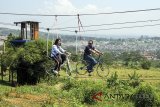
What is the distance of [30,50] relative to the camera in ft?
90.1

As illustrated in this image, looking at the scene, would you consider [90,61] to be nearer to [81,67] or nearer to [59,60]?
[81,67]

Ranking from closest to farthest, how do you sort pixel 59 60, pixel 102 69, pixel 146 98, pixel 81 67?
pixel 59 60 → pixel 81 67 → pixel 102 69 → pixel 146 98

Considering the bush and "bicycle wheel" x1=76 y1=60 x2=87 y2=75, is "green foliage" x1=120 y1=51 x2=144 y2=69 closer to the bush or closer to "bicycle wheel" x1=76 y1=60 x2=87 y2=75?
the bush

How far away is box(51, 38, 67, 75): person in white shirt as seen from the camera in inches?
679

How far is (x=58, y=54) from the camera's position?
57.3 feet

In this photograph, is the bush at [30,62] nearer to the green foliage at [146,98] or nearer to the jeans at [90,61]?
the green foliage at [146,98]

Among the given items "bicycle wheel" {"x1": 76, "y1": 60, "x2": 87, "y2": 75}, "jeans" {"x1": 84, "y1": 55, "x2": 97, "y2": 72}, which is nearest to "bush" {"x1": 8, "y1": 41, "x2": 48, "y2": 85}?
"bicycle wheel" {"x1": 76, "y1": 60, "x2": 87, "y2": 75}

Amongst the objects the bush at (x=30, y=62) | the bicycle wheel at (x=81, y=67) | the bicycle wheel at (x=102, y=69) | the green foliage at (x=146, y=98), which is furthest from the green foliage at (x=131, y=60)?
the bicycle wheel at (x=81, y=67)

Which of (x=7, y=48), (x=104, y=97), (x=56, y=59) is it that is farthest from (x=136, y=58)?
(x=56, y=59)

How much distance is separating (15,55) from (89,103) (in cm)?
1025

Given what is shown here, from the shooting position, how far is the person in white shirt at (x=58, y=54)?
1725 centimetres

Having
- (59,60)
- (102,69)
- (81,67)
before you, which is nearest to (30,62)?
(81,67)

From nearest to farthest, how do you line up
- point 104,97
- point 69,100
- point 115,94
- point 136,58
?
point 69,100 → point 104,97 → point 115,94 → point 136,58

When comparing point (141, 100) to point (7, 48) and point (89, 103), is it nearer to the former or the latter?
point (89, 103)
